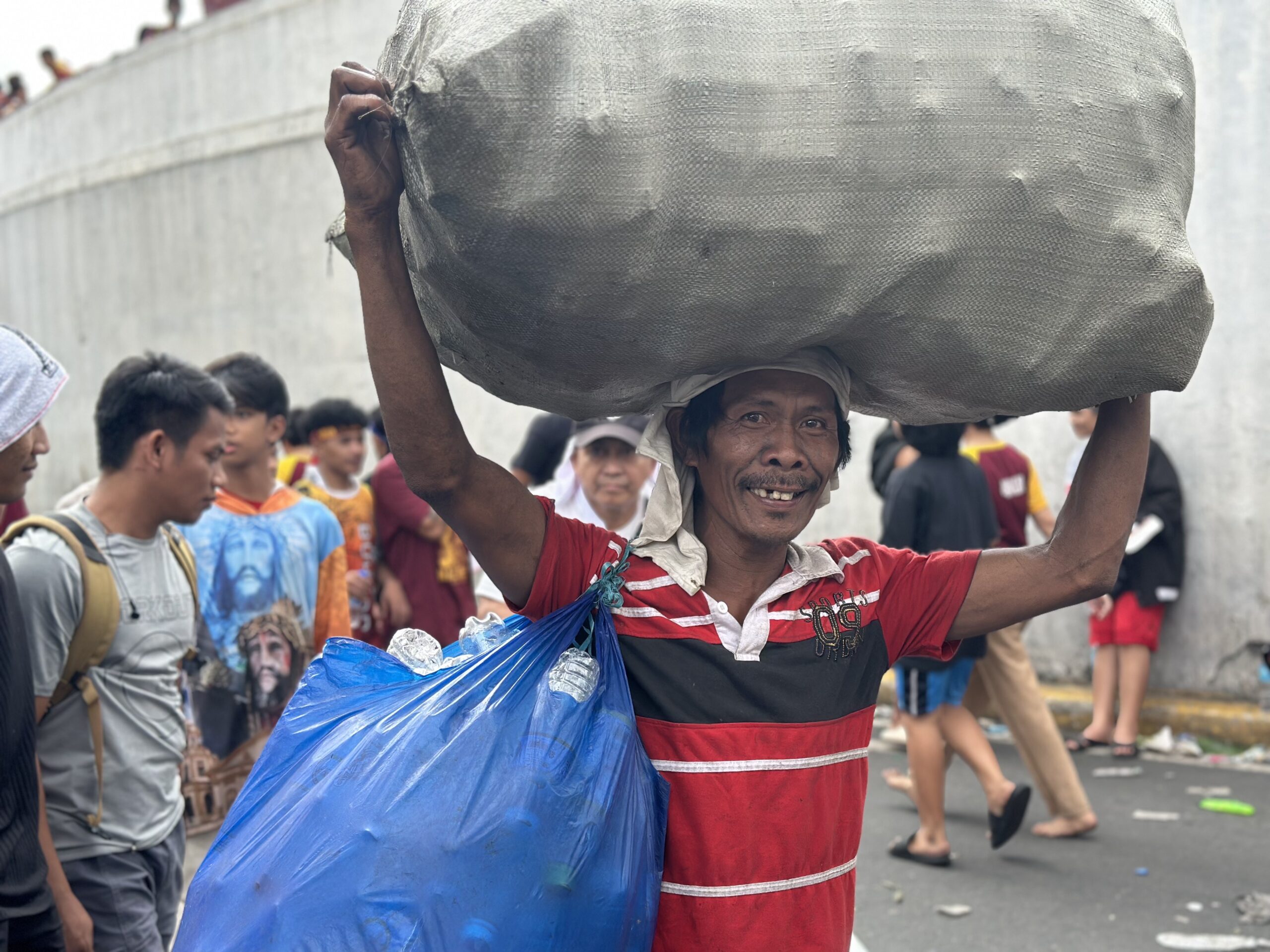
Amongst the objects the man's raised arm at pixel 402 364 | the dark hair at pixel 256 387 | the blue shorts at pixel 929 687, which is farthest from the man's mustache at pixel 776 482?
the blue shorts at pixel 929 687

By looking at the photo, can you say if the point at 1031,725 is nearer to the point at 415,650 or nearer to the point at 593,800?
the point at 415,650

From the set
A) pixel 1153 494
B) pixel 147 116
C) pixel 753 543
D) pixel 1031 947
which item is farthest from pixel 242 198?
pixel 753 543

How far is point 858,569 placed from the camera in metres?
2.17

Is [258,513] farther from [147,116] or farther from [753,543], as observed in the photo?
[147,116]

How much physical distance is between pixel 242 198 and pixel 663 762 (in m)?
13.2

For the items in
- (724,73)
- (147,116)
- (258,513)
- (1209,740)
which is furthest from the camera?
(147,116)

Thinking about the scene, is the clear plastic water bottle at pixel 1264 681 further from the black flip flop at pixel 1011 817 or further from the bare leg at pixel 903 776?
the black flip flop at pixel 1011 817

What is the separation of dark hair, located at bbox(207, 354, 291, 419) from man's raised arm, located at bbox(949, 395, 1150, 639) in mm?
2960

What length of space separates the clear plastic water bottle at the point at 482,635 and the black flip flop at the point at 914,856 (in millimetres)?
3737

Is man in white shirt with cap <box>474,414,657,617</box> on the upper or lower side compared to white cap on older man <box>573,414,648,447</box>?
lower

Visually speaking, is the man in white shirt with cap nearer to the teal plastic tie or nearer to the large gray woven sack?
the teal plastic tie

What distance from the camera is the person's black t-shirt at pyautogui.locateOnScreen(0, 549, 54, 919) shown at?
229 centimetres

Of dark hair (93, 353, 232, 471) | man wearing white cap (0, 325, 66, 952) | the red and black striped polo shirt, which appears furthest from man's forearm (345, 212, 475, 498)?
dark hair (93, 353, 232, 471)

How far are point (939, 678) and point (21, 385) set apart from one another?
153 inches
